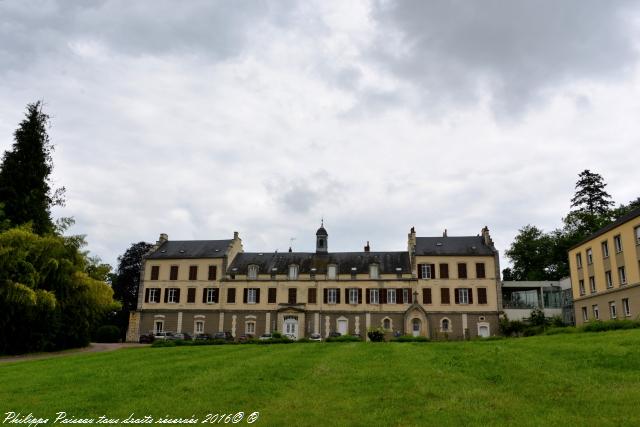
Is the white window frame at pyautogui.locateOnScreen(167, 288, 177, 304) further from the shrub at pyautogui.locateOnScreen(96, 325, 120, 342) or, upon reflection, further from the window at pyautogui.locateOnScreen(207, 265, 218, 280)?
the shrub at pyautogui.locateOnScreen(96, 325, 120, 342)

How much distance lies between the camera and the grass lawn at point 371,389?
30.1ft

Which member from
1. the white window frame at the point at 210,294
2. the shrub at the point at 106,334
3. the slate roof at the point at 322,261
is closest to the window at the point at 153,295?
the shrub at the point at 106,334

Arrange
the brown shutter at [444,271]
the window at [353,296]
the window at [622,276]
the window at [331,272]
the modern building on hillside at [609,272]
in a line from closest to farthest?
the modern building on hillside at [609,272] → the window at [622,276] → the brown shutter at [444,271] → the window at [353,296] → the window at [331,272]

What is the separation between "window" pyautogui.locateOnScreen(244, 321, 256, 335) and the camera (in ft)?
163

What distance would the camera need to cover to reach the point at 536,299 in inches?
2024

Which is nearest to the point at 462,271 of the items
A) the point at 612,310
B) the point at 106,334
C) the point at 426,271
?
the point at 426,271

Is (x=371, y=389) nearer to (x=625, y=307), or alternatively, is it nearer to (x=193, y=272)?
(x=625, y=307)

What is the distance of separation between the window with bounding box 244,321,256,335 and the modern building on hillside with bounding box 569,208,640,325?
2807 cm

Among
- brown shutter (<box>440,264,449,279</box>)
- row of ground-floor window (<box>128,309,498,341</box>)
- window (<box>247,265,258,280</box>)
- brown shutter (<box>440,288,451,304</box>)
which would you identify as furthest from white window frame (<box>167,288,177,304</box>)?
brown shutter (<box>440,264,449,279</box>)

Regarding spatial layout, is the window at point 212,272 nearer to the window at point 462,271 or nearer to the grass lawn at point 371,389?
the window at point 462,271

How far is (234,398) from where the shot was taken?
11.1 metres

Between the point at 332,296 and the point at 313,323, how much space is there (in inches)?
121

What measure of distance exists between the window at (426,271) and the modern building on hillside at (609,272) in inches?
473

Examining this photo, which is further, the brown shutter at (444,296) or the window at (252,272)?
the window at (252,272)
